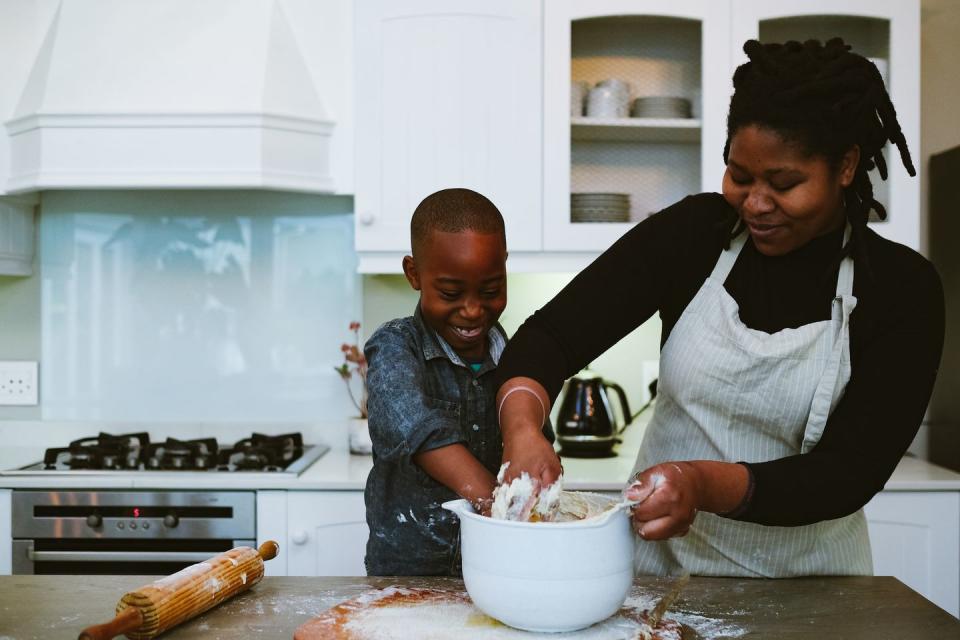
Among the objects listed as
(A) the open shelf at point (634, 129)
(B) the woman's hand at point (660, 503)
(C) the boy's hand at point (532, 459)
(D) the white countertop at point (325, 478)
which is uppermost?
(A) the open shelf at point (634, 129)

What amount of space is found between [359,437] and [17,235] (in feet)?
3.71

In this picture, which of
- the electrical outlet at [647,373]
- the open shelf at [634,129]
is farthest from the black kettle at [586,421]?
the open shelf at [634,129]

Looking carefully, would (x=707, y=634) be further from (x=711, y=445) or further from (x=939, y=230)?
(x=939, y=230)

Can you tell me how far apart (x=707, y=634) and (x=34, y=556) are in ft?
5.57

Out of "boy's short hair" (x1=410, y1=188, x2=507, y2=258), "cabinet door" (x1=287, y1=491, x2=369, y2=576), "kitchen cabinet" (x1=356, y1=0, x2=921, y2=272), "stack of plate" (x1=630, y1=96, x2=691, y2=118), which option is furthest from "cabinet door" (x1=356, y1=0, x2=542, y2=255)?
"boy's short hair" (x1=410, y1=188, x2=507, y2=258)

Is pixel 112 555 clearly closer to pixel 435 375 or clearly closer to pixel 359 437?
pixel 359 437

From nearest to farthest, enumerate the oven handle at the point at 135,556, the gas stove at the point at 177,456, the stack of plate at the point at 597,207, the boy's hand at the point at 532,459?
the boy's hand at the point at 532,459 < the oven handle at the point at 135,556 < the gas stove at the point at 177,456 < the stack of plate at the point at 597,207

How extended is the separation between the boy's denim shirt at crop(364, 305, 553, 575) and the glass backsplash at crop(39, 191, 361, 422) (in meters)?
1.31

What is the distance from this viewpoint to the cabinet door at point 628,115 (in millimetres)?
2215

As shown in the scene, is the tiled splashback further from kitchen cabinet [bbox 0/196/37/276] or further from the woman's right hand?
the woman's right hand

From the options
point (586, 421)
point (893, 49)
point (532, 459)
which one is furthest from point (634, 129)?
point (532, 459)

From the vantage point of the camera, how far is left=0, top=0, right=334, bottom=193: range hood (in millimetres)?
2156

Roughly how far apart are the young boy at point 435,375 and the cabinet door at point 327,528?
0.77 meters

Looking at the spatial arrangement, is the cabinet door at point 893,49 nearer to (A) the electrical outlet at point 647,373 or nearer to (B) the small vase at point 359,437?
(A) the electrical outlet at point 647,373
